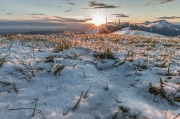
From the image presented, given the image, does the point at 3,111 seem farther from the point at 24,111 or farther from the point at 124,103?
the point at 124,103

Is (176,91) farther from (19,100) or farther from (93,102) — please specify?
(19,100)

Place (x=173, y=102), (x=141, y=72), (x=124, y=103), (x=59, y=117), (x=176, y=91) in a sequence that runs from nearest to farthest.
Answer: (x=59, y=117) < (x=124, y=103) < (x=173, y=102) < (x=176, y=91) < (x=141, y=72)

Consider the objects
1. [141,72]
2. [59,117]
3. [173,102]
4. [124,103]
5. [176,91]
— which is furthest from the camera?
[141,72]

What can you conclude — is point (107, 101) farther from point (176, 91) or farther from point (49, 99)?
point (176, 91)

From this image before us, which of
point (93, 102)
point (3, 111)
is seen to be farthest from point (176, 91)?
point (3, 111)

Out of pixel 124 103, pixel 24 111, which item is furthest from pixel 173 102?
pixel 24 111

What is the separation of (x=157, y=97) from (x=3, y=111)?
177 centimetres

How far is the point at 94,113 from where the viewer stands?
6.82 feet

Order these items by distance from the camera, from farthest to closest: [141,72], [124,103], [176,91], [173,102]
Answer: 1. [141,72]
2. [176,91]
3. [173,102]
4. [124,103]

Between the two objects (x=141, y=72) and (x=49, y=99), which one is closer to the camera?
(x=49, y=99)

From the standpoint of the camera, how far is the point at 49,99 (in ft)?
7.57

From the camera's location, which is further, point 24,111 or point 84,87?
point 84,87

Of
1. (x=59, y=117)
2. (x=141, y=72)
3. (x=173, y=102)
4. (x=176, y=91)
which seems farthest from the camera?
(x=141, y=72)

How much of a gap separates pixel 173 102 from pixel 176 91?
12.0 inches
